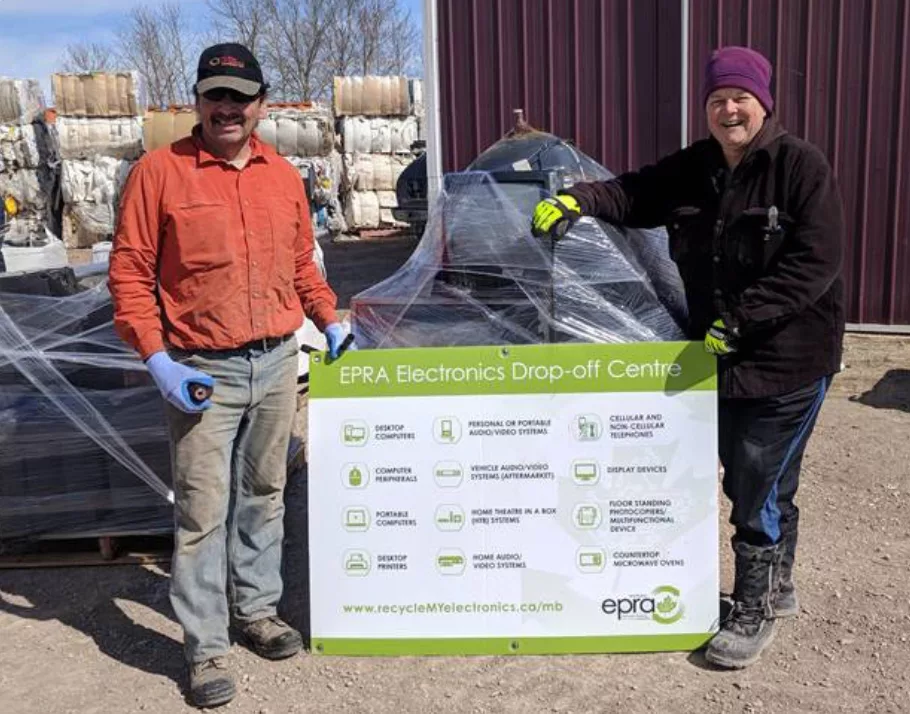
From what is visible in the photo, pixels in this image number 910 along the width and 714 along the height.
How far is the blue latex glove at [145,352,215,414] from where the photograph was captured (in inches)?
113

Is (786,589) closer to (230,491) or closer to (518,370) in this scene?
(518,370)

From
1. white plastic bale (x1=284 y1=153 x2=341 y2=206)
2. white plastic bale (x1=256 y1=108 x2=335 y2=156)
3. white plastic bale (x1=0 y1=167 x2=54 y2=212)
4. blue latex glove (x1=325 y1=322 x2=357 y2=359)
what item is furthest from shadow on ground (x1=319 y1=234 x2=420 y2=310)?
blue latex glove (x1=325 y1=322 x2=357 y2=359)

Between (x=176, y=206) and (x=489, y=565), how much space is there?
152 cm

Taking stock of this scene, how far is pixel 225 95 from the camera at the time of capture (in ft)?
9.57

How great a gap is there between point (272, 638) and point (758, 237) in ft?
6.76

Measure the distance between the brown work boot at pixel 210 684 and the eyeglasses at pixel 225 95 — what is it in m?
1.75

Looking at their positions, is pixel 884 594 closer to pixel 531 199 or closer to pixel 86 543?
pixel 531 199

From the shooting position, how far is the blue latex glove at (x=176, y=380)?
2871mm

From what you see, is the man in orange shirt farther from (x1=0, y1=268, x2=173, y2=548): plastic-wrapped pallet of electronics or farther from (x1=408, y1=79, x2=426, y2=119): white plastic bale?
(x1=408, y1=79, x2=426, y2=119): white plastic bale

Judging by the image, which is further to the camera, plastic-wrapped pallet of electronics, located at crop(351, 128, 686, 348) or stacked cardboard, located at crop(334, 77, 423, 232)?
stacked cardboard, located at crop(334, 77, 423, 232)

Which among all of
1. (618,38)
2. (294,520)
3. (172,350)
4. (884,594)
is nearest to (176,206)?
(172,350)

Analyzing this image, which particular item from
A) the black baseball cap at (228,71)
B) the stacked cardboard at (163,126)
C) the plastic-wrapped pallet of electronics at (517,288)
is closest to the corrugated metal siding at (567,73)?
the plastic-wrapped pallet of electronics at (517,288)

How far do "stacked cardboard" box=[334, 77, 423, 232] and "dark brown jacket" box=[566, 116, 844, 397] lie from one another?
52.0 ft

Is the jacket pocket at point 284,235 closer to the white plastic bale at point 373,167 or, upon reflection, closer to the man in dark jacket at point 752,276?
the man in dark jacket at point 752,276
